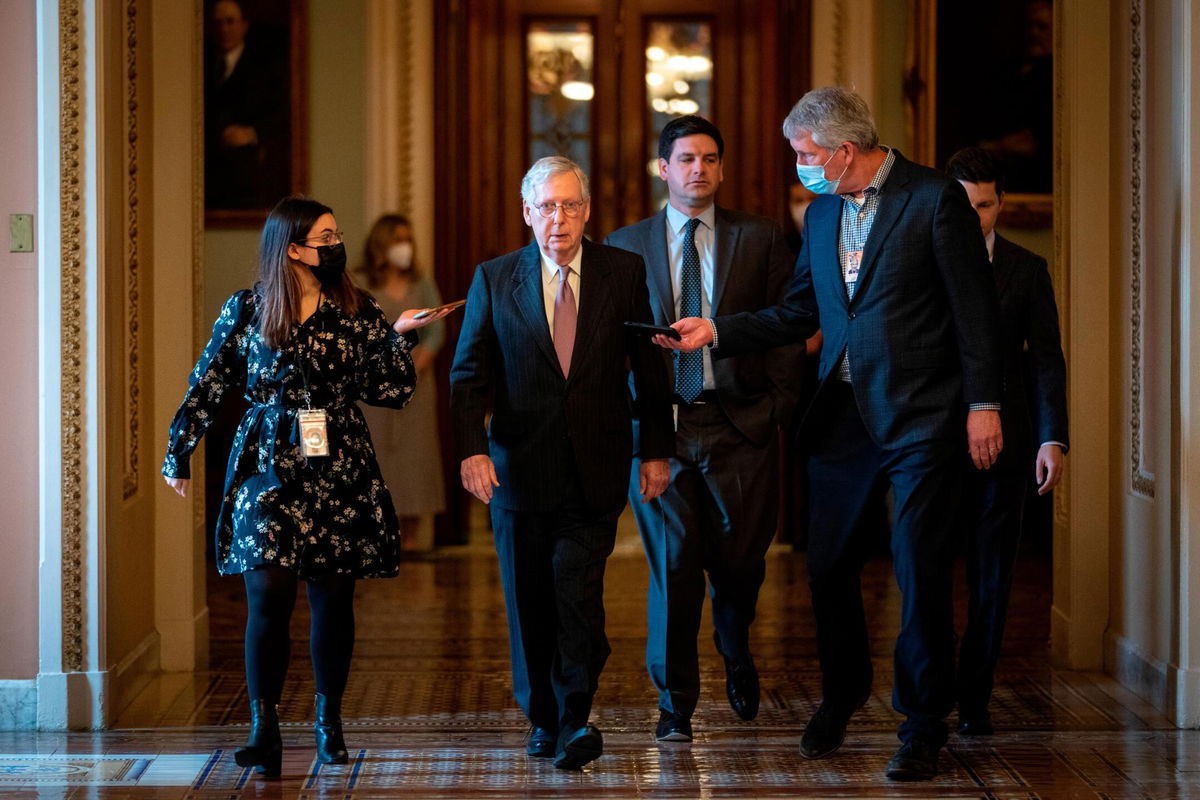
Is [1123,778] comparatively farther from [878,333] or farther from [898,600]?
[898,600]

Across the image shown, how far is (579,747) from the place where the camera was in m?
3.69

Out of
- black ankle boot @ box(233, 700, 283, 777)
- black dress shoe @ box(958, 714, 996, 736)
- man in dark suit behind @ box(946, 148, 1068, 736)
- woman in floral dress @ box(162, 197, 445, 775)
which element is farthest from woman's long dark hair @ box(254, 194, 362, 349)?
black dress shoe @ box(958, 714, 996, 736)

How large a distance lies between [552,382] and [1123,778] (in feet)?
5.67

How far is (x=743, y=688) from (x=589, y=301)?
128 centimetres

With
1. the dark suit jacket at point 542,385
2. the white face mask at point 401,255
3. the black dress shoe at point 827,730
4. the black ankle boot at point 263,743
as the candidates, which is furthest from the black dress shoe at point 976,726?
the white face mask at point 401,255

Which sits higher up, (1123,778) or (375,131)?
(375,131)

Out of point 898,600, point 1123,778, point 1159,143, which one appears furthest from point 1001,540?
point 898,600

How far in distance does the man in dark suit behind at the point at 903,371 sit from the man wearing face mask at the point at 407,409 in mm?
4037

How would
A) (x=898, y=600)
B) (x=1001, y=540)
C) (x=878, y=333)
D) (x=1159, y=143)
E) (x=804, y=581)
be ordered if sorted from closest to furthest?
(x=878, y=333) < (x=1001, y=540) < (x=1159, y=143) < (x=898, y=600) < (x=804, y=581)

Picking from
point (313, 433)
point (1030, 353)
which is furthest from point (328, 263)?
point (1030, 353)

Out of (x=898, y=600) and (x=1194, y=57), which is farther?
(x=898, y=600)

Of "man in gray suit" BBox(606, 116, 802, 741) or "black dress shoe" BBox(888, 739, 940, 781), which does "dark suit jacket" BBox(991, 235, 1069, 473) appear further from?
"black dress shoe" BBox(888, 739, 940, 781)

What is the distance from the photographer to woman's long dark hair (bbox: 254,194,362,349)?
141 inches

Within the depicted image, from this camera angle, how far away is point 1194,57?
4133 millimetres
